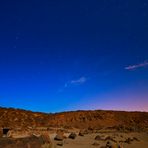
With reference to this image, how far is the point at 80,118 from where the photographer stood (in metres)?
48.1

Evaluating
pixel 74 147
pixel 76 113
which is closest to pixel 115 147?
pixel 74 147

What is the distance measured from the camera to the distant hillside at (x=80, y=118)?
41.7 metres

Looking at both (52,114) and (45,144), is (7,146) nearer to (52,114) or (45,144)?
(45,144)

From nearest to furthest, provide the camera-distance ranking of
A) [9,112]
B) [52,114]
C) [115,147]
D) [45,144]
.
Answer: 1. [45,144]
2. [115,147]
3. [9,112]
4. [52,114]

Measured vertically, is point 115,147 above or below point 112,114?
below

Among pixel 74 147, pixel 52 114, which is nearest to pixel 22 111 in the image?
pixel 52 114

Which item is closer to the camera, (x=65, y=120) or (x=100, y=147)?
(x=100, y=147)

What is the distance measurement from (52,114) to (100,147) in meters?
38.2

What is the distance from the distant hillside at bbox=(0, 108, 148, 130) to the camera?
137 feet

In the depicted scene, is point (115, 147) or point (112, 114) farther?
point (112, 114)

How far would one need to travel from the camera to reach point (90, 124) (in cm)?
4572

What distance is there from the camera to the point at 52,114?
50156 millimetres

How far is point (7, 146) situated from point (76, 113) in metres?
42.4

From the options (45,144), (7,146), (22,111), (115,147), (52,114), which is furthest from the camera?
(52,114)
